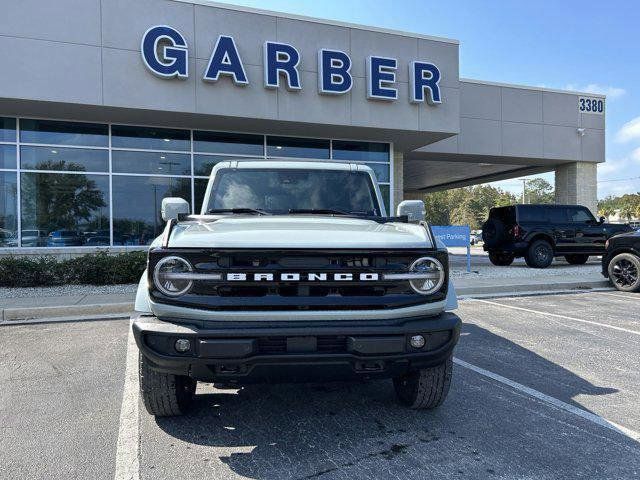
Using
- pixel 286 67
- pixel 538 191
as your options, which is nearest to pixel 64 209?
pixel 286 67

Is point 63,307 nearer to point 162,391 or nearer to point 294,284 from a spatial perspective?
point 162,391

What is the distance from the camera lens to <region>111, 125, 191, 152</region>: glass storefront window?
43.1 feet

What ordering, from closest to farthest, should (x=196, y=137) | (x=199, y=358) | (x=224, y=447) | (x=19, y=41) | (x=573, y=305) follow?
(x=199, y=358) < (x=224, y=447) < (x=573, y=305) < (x=19, y=41) < (x=196, y=137)

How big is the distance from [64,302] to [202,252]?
694 cm

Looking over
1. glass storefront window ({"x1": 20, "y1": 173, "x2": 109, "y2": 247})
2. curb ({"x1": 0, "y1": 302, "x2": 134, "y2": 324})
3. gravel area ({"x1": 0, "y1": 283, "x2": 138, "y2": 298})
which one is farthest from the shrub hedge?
curb ({"x1": 0, "y1": 302, "x2": 134, "y2": 324})

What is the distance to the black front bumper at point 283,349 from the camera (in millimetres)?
2705

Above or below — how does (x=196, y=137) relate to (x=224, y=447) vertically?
above

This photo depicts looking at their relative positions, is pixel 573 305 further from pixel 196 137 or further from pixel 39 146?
pixel 39 146

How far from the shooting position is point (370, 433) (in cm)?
325

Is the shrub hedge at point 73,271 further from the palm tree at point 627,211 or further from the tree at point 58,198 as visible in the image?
the palm tree at point 627,211

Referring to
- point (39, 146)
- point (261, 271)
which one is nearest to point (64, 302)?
point (39, 146)

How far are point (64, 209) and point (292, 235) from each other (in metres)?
12.1

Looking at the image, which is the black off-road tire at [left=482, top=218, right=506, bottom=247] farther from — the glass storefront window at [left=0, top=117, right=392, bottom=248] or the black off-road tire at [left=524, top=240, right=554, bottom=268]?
the glass storefront window at [left=0, top=117, right=392, bottom=248]

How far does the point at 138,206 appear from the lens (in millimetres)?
13336
